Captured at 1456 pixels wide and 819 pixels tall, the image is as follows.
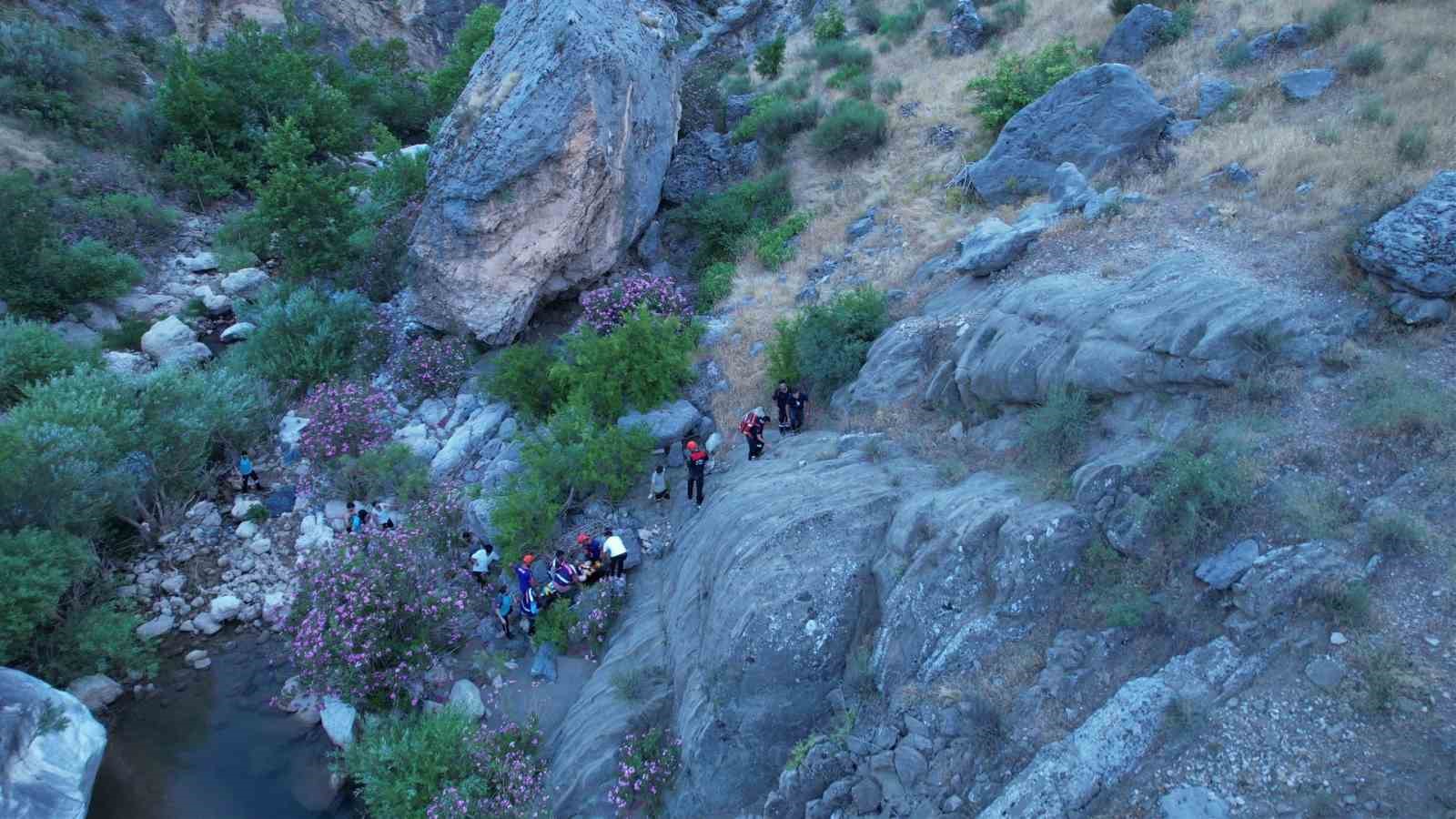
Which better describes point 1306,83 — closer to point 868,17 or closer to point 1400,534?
point 1400,534

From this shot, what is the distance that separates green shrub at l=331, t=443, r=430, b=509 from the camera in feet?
46.2

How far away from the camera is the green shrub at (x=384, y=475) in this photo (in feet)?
46.2

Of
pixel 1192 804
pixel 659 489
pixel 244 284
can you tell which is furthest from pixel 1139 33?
pixel 244 284

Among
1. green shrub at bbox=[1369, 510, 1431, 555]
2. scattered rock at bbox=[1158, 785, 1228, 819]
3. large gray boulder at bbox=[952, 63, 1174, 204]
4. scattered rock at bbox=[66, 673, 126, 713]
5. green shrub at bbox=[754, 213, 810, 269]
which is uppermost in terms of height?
large gray boulder at bbox=[952, 63, 1174, 204]

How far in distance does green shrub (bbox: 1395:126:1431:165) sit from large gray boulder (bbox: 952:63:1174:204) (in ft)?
11.9

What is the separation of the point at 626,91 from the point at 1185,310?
39.6 ft

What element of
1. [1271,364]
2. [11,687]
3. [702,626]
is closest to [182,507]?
[11,687]

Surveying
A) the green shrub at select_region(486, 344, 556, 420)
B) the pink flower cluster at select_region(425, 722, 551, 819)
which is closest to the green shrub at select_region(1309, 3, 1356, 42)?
the green shrub at select_region(486, 344, 556, 420)

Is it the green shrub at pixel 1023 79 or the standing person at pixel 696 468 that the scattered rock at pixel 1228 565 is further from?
the green shrub at pixel 1023 79

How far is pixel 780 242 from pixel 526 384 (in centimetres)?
626

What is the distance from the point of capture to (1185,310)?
848cm

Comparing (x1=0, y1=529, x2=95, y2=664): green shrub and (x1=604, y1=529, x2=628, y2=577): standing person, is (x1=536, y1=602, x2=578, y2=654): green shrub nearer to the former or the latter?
(x1=604, y1=529, x2=628, y2=577): standing person

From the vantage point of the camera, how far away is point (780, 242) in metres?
17.7

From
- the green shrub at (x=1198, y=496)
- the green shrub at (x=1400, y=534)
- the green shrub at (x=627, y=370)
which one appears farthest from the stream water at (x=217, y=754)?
the green shrub at (x=1400, y=534)
